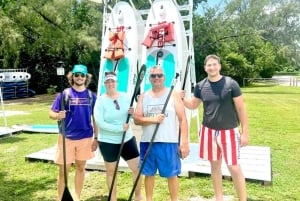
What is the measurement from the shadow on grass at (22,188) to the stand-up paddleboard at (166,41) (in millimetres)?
1746

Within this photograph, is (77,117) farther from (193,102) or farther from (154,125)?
(193,102)

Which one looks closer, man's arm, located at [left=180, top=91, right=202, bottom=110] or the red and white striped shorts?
the red and white striped shorts

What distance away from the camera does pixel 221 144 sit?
3.16 meters

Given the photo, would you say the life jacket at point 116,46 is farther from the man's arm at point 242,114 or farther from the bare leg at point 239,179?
the bare leg at point 239,179

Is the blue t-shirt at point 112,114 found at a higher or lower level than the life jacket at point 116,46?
lower

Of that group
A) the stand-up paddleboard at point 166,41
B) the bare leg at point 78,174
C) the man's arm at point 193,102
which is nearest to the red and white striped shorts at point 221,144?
the man's arm at point 193,102

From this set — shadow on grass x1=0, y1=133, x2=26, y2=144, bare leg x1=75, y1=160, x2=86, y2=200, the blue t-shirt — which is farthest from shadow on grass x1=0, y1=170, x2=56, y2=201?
shadow on grass x1=0, y1=133, x2=26, y2=144

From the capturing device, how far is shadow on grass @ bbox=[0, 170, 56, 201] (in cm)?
393

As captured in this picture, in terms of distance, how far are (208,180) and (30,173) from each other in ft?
7.70

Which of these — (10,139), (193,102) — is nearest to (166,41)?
(193,102)

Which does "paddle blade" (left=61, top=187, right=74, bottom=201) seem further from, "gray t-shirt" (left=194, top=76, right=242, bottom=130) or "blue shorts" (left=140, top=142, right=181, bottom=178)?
"gray t-shirt" (left=194, top=76, right=242, bottom=130)

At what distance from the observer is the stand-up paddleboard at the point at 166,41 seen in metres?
4.80

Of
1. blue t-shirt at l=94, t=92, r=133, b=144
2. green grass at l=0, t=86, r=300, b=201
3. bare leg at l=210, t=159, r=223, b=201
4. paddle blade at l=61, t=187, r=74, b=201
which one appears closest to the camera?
blue t-shirt at l=94, t=92, r=133, b=144

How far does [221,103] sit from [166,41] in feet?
6.55
